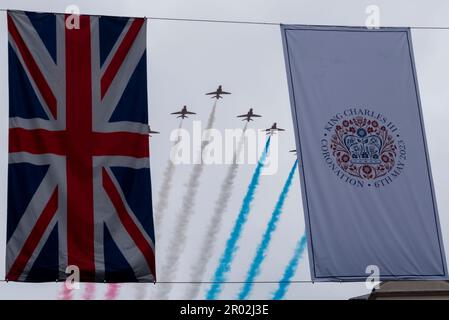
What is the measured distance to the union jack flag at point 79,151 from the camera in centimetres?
1795

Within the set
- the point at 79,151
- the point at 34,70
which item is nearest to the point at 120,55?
the point at 34,70

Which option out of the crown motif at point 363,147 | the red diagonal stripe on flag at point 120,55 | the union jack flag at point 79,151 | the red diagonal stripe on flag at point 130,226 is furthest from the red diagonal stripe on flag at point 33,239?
the crown motif at point 363,147

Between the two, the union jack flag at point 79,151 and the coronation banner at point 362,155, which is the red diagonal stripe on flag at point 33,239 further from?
the coronation banner at point 362,155

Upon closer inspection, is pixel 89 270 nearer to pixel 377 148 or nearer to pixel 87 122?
pixel 87 122

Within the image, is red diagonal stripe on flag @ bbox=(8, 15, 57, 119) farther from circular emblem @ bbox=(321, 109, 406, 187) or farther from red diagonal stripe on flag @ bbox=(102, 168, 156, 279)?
circular emblem @ bbox=(321, 109, 406, 187)

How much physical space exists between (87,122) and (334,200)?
5.53 metres

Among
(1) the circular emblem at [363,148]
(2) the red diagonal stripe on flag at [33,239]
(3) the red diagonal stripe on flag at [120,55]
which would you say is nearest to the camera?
(2) the red diagonal stripe on flag at [33,239]

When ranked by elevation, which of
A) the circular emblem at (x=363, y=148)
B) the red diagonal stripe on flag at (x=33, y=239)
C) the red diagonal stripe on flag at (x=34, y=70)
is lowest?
the red diagonal stripe on flag at (x=33, y=239)

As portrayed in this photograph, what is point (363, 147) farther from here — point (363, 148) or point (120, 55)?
point (120, 55)

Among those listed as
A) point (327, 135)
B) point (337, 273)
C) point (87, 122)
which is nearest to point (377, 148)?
point (327, 135)

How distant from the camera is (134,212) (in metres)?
18.4

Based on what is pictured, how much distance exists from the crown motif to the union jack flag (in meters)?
4.48

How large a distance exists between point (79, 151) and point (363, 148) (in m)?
6.20

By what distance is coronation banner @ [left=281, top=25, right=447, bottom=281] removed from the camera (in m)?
18.3
